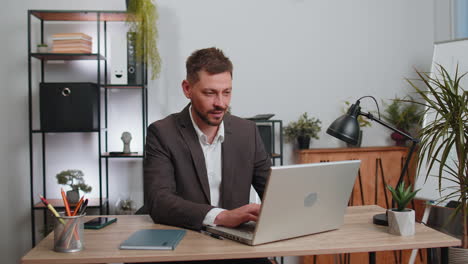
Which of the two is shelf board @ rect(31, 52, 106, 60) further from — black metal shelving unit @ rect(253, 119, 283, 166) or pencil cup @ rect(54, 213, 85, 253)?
pencil cup @ rect(54, 213, 85, 253)

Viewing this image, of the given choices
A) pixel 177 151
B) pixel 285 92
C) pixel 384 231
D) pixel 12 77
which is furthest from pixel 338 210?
pixel 12 77

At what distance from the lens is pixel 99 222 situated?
1.75m

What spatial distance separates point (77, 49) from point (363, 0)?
7.71 feet

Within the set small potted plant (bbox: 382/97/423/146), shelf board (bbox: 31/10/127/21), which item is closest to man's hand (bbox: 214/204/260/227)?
shelf board (bbox: 31/10/127/21)

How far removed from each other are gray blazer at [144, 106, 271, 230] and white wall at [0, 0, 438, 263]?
1.53 metres

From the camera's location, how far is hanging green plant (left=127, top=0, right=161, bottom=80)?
3275 mm

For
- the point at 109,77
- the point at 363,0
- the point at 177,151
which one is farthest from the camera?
the point at 363,0

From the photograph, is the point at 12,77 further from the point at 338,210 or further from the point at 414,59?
the point at 414,59

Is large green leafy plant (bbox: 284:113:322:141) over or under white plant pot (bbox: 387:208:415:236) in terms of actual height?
over

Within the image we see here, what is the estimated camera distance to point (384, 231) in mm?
1646

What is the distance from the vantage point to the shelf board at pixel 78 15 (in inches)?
128

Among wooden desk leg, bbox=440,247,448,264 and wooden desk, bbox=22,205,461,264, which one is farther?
wooden desk leg, bbox=440,247,448,264

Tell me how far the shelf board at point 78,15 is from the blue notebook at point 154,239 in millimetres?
2129

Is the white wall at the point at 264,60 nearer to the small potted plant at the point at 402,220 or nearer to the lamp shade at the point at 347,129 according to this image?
the lamp shade at the point at 347,129
